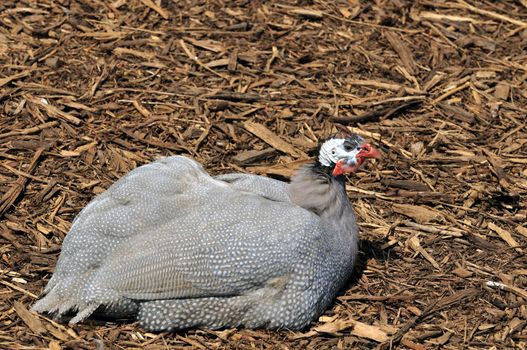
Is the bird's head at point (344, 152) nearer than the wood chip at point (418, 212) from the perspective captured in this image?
Yes

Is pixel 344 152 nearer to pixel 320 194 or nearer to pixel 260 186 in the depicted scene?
pixel 320 194

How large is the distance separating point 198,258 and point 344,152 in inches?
44.7

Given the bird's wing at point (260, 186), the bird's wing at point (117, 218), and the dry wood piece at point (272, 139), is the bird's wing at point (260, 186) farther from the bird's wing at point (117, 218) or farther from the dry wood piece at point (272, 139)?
the dry wood piece at point (272, 139)

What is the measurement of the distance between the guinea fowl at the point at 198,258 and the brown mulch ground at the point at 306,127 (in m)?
0.14

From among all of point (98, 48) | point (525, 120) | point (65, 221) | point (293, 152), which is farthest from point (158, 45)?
point (525, 120)

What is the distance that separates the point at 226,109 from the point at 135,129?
76 centimetres

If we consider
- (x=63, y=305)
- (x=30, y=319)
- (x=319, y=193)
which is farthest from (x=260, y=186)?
(x=30, y=319)

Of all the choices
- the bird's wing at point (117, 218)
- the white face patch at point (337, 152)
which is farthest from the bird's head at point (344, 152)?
the bird's wing at point (117, 218)

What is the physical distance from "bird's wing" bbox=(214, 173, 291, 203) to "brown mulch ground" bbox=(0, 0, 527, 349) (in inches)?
29.2

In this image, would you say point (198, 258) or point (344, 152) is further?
point (344, 152)

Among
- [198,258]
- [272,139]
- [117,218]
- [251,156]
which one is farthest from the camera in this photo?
[272,139]

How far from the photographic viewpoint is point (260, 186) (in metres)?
6.14

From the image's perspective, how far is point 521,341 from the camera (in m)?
5.92

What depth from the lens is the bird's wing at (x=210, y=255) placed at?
18.6ft
